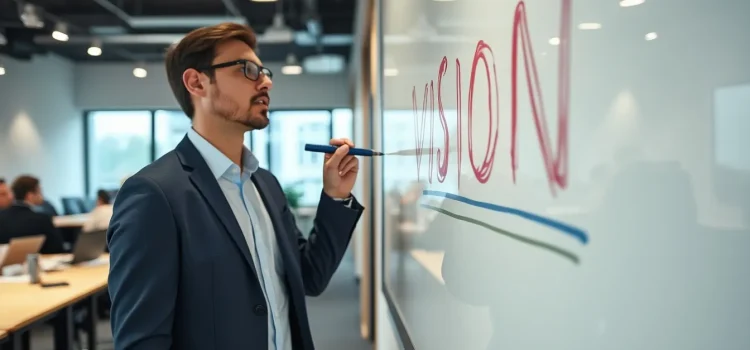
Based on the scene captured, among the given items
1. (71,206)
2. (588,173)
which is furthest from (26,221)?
(588,173)

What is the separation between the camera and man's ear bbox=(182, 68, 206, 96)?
164 cm

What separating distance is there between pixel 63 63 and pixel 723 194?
1219 cm

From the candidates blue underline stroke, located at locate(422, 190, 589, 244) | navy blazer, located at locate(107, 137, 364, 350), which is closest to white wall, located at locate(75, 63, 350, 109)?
navy blazer, located at locate(107, 137, 364, 350)

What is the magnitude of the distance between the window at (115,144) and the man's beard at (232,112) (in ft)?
35.8

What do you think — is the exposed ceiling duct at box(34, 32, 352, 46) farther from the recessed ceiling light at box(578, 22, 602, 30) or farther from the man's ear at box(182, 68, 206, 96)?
the recessed ceiling light at box(578, 22, 602, 30)

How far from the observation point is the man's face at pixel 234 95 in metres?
1.62

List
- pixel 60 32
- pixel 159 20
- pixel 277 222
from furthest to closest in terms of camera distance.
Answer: pixel 159 20
pixel 60 32
pixel 277 222

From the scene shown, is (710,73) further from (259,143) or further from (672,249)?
(259,143)

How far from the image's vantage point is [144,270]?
1.37 m

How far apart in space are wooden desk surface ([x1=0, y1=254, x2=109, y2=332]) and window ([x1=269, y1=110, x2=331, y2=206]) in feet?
25.2

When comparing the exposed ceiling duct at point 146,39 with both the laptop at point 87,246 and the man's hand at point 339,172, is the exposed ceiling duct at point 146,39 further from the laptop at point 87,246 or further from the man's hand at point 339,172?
the man's hand at point 339,172

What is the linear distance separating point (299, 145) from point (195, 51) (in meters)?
10.5

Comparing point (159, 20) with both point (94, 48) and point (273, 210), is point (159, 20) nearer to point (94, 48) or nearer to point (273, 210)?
point (94, 48)

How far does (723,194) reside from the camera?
375 millimetres
